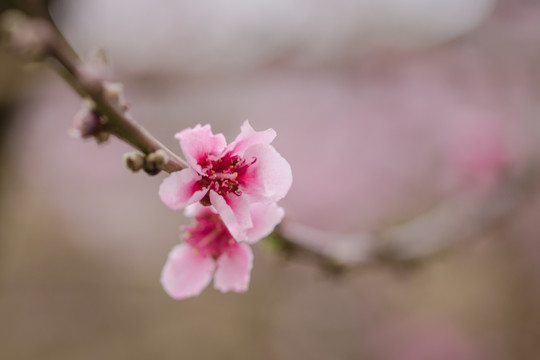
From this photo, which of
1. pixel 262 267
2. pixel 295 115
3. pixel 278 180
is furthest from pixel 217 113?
pixel 278 180

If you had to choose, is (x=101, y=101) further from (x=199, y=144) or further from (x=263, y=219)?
(x=263, y=219)

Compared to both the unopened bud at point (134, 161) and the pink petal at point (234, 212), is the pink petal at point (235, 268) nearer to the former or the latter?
the pink petal at point (234, 212)

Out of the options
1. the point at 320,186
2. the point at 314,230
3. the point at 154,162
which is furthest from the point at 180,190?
the point at 320,186

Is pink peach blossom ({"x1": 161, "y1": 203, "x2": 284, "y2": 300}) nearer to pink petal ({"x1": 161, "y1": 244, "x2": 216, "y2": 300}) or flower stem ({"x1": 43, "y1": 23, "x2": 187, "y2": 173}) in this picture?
pink petal ({"x1": 161, "y1": 244, "x2": 216, "y2": 300})

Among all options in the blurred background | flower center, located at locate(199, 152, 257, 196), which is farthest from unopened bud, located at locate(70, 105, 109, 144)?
the blurred background

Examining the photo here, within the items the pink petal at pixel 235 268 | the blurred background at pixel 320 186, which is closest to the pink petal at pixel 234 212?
the pink petal at pixel 235 268

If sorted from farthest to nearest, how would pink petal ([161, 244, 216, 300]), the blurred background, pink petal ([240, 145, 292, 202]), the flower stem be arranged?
the blurred background, pink petal ([161, 244, 216, 300]), pink petal ([240, 145, 292, 202]), the flower stem

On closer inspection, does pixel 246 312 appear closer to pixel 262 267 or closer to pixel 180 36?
pixel 262 267

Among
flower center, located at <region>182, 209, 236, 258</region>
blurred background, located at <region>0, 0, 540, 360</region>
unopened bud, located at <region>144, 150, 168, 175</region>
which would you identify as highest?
blurred background, located at <region>0, 0, 540, 360</region>
